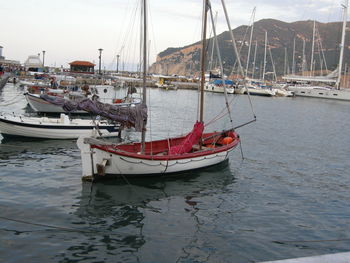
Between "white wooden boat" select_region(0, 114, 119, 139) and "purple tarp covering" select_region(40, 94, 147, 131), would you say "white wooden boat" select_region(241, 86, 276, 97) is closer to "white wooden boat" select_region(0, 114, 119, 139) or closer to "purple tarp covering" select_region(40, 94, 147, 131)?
"white wooden boat" select_region(0, 114, 119, 139)

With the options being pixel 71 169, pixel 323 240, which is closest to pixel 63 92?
pixel 71 169

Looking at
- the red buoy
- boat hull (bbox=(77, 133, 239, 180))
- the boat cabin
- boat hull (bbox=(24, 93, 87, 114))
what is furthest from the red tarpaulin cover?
the boat cabin

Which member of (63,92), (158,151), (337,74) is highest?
(337,74)

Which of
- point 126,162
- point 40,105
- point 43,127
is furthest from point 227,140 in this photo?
point 40,105

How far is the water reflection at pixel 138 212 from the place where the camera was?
10594mm

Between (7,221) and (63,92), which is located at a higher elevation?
(63,92)

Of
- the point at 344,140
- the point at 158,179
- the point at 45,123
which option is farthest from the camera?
the point at 344,140

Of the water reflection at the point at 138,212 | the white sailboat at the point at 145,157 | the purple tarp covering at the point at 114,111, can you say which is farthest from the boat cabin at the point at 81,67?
the water reflection at the point at 138,212

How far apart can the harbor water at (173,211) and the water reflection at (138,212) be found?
35 mm

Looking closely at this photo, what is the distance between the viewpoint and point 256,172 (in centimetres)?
2017

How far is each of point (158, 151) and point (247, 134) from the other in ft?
50.5

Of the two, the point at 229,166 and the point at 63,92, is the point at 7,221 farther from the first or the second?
the point at 63,92

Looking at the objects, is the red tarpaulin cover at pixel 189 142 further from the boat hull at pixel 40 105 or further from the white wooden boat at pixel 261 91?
the white wooden boat at pixel 261 91

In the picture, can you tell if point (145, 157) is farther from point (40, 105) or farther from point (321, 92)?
point (321, 92)
